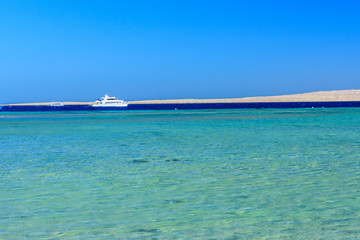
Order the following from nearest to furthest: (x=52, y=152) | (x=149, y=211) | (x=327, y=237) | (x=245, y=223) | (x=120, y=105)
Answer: (x=327, y=237) < (x=245, y=223) < (x=149, y=211) < (x=52, y=152) < (x=120, y=105)

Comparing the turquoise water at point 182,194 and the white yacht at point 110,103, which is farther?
the white yacht at point 110,103

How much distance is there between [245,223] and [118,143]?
44.8 feet

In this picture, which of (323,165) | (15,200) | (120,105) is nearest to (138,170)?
(15,200)

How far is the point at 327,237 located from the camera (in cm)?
614

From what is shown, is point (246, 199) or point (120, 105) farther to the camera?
point (120, 105)

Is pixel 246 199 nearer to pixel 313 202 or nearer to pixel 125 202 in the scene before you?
pixel 313 202

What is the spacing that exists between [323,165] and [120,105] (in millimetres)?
101625

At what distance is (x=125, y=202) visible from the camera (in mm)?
8336

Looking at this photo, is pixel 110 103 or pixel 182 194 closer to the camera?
pixel 182 194

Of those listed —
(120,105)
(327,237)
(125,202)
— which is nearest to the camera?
(327,237)

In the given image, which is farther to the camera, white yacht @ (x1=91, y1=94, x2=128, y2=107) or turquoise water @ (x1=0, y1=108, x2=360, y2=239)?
white yacht @ (x1=91, y1=94, x2=128, y2=107)

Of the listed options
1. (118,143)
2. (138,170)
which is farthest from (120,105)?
(138,170)

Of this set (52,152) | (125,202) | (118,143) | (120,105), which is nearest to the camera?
(125,202)

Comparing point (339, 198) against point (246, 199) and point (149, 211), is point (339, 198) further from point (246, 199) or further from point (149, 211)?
point (149, 211)
